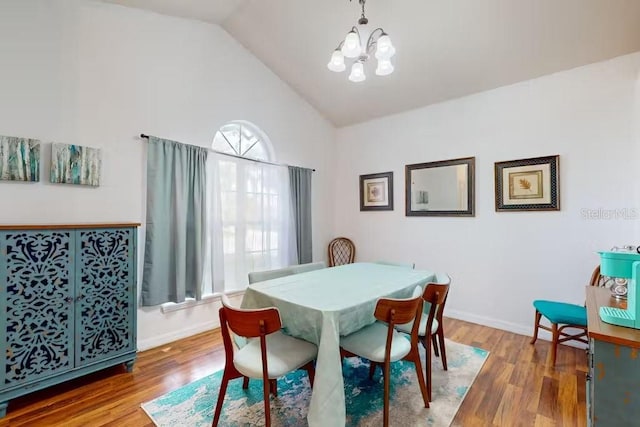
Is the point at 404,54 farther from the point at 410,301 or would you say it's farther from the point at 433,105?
the point at 410,301

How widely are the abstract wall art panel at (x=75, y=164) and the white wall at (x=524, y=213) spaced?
3.33 m

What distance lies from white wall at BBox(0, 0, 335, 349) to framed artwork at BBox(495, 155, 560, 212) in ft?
9.82

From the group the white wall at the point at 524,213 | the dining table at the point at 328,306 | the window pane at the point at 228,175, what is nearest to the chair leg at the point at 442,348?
the dining table at the point at 328,306

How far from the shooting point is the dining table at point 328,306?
57.2 inches

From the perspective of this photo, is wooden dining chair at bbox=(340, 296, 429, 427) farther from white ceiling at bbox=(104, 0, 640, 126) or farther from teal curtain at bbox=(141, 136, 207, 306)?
white ceiling at bbox=(104, 0, 640, 126)

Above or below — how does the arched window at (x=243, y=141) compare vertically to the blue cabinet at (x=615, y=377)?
above

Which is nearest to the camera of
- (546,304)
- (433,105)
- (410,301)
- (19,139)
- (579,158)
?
(410,301)

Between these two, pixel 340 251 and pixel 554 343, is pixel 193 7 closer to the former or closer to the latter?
pixel 340 251

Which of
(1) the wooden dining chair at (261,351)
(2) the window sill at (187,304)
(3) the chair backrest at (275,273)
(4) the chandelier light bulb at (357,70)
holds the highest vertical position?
(4) the chandelier light bulb at (357,70)

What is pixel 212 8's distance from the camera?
2848 millimetres

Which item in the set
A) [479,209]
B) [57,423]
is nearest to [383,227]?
[479,209]

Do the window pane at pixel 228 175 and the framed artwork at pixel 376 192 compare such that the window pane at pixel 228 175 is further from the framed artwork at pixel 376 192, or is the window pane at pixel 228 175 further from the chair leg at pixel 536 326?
the chair leg at pixel 536 326

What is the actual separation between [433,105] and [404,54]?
889mm

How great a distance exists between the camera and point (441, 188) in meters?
3.58
